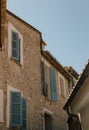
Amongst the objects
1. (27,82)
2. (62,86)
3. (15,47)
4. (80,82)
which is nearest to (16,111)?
(27,82)

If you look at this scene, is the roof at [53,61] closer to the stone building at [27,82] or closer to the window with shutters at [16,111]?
the stone building at [27,82]

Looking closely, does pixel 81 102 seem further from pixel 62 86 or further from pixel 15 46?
pixel 62 86

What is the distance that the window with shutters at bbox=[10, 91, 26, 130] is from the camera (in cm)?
1440

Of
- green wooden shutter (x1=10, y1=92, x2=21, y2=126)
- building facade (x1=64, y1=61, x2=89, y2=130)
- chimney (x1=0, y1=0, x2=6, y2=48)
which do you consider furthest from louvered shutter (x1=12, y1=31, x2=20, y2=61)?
chimney (x1=0, y1=0, x2=6, y2=48)

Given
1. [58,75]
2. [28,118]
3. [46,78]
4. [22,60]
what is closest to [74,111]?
[28,118]

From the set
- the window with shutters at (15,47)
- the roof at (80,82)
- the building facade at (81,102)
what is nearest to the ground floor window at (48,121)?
the building facade at (81,102)

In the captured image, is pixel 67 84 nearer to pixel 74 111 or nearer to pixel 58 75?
pixel 58 75

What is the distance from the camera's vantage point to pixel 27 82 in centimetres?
1680

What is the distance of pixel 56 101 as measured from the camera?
2012cm

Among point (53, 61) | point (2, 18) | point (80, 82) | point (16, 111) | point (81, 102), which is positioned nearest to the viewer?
point (2, 18)

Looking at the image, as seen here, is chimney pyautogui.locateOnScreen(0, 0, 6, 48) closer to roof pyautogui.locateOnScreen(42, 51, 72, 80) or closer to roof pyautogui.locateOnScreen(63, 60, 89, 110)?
roof pyautogui.locateOnScreen(63, 60, 89, 110)

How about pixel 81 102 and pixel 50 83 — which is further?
pixel 50 83

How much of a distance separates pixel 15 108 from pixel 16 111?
0.14 m

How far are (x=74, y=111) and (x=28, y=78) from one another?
11.4ft
